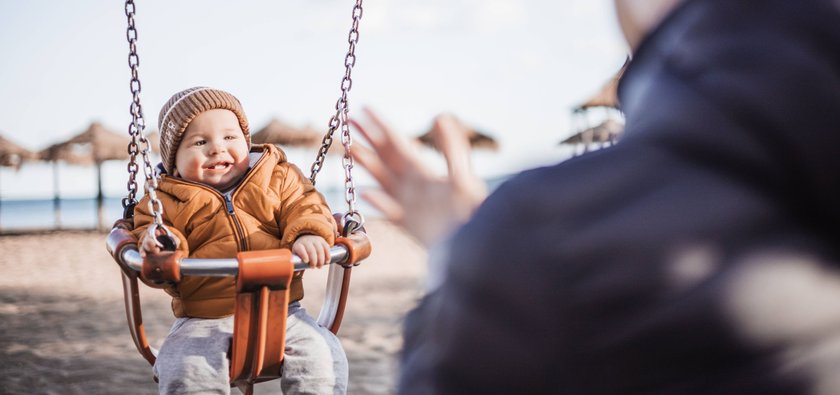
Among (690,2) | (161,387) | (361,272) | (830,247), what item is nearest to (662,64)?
(690,2)

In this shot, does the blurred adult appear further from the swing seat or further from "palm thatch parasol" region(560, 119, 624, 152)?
the swing seat

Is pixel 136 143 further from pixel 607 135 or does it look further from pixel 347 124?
pixel 607 135

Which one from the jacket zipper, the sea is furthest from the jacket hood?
the sea

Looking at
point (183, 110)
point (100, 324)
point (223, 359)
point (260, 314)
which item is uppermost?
point (183, 110)

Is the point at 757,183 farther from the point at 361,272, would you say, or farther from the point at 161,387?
the point at 361,272

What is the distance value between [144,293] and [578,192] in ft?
27.0

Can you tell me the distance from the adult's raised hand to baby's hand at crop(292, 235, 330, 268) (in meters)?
1.10

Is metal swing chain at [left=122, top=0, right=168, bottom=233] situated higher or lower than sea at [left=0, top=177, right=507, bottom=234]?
lower

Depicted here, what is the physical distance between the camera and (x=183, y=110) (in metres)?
1.92

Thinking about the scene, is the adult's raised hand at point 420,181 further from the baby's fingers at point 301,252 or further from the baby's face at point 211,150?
the baby's face at point 211,150

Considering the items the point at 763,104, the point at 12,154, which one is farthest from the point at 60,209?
the point at 763,104

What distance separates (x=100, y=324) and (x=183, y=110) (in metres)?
4.50

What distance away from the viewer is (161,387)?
1.73m

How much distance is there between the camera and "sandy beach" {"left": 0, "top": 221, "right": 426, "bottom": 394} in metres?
3.84
